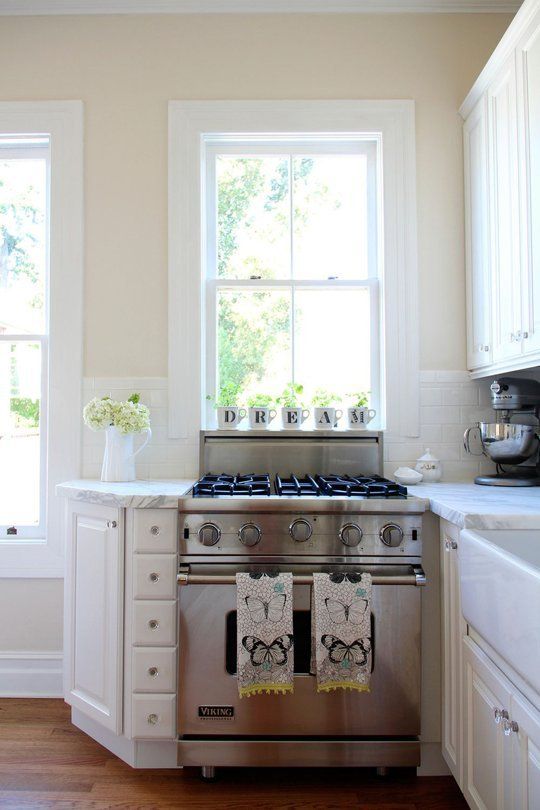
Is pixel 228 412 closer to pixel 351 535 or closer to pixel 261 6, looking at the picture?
pixel 351 535

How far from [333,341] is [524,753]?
1.86m

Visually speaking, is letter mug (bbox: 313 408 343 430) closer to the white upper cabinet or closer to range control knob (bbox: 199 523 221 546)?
the white upper cabinet

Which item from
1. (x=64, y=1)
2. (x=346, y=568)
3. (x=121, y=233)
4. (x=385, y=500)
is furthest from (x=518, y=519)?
(x=64, y=1)

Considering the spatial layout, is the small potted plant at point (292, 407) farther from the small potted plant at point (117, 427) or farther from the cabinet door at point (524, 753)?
the cabinet door at point (524, 753)

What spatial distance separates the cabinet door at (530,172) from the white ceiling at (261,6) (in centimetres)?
89

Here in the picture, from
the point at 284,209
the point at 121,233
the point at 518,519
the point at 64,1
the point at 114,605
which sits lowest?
the point at 114,605

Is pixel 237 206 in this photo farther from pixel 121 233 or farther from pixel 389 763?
pixel 389 763

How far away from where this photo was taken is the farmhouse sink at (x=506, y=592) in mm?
1121

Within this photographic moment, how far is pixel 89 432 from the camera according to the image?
2.59 m

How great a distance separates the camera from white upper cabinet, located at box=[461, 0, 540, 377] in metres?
1.89

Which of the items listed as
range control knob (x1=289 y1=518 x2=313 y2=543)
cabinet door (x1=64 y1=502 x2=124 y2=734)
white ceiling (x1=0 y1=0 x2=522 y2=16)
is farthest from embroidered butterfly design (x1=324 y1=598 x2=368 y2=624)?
white ceiling (x1=0 y1=0 x2=522 y2=16)

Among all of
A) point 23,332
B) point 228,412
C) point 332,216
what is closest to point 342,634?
point 228,412

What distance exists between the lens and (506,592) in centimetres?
125

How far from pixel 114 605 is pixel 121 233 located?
5.62 ft
